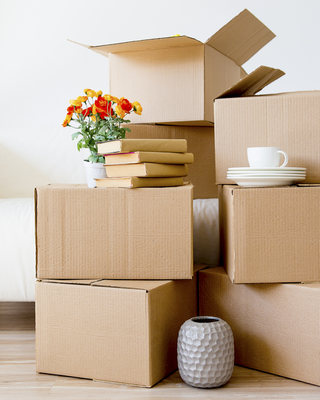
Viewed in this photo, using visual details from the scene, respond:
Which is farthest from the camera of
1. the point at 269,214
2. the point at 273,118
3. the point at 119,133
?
the point at 119,133

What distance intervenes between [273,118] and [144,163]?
1.11ft

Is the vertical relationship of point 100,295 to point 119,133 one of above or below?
A: below

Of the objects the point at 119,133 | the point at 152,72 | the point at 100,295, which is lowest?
the point at 100,295

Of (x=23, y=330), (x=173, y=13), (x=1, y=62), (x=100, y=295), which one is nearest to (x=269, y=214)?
(x=100, y=295)

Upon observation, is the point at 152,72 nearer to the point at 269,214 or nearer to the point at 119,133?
the point at 119,133

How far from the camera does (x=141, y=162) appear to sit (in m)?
1.04

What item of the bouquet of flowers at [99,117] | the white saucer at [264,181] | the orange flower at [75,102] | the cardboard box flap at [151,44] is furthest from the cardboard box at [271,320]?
the cardboard box flap at [151,44]

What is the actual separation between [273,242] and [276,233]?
0.8 inches

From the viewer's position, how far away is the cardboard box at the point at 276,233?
1.00m

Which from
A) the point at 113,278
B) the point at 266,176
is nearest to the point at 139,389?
the point at 113,278

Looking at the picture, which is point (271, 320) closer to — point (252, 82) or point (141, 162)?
point (141, 162)

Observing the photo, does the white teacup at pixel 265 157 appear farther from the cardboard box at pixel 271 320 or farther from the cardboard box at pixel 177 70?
the cardboard box at pixel 177 70

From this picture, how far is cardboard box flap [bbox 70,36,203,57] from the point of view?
4.44 feet

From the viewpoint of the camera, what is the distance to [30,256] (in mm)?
1339
